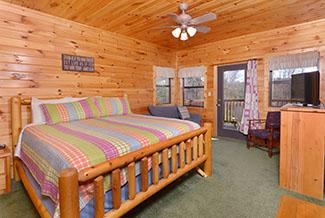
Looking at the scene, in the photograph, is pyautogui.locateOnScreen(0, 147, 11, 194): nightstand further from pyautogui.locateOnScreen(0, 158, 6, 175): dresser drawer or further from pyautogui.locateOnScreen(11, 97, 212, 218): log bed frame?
pyautogui.locateOnScreen(11, 97, 212, 218): log bed frame

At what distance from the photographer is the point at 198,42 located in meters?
4.77

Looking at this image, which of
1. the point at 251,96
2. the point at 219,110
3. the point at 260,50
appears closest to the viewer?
the point at 260,50

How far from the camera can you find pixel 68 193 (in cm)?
111

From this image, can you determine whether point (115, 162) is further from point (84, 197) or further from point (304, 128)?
point (304, 128)

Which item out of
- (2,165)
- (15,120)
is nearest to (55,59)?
(15,120)

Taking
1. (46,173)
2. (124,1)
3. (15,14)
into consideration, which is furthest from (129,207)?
(15,14)

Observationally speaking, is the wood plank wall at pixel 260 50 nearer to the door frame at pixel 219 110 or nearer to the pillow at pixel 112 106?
the door frame at pixel 219 110

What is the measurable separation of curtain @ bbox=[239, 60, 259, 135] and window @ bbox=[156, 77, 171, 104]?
2.11 m

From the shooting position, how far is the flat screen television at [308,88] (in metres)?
2.46

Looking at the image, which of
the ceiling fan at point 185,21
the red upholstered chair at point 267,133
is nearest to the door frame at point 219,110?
the red upholstered chair at point 267,133

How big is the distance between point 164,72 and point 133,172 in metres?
3.98

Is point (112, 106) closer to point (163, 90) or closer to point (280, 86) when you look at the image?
point (163, 90)

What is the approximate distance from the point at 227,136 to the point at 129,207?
3.81 metres

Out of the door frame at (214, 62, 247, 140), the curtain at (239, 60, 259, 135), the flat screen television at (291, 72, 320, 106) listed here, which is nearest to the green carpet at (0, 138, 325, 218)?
the flat screen television at (291, 72, 320, 106)
